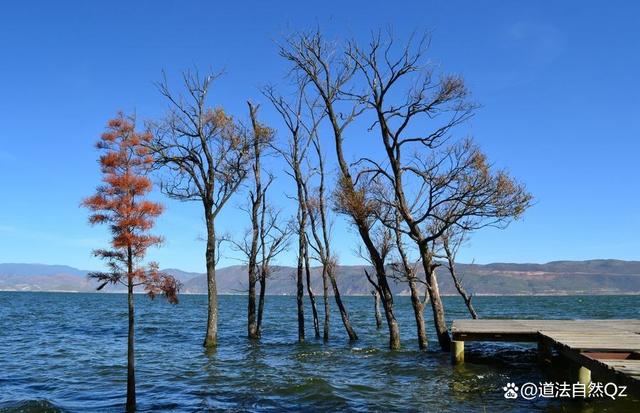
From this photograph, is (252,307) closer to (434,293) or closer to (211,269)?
(211,269)

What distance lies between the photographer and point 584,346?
1302 centimetres

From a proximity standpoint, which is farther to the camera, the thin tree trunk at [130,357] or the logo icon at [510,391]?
the logo icon at [510,391]

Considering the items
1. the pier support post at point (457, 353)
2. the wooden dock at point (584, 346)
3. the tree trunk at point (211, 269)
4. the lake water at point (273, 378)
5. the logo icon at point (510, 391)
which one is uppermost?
the tree trunk at point (211, 269)

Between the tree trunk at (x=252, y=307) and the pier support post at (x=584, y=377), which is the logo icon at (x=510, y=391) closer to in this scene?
the pier support post at (x=584, y=377)

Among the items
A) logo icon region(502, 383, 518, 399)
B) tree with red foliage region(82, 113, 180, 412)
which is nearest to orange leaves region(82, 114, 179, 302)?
tree with red foliage region(82, 113, 180, 412)

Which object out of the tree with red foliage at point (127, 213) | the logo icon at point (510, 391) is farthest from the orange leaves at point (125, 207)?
the logo icon at point (510, 391)

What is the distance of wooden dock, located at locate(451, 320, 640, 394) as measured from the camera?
9820 mm

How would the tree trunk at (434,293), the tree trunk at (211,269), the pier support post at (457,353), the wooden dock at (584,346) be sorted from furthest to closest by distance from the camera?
the tree trunk at (211,269), the tree trunk at (434,293), the pier support post at (457,353), the wooden dock at (584,346)

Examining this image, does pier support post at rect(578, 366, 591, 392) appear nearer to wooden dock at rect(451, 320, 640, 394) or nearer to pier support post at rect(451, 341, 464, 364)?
wooden dock at rect(451, 320, 640, 394)

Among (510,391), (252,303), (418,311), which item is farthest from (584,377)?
(252,303)

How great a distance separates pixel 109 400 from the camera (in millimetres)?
16391

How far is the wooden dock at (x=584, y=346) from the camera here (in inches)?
387

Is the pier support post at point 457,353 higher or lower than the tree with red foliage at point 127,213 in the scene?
lower

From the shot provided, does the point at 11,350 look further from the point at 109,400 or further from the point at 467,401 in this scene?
the point at 467,401
